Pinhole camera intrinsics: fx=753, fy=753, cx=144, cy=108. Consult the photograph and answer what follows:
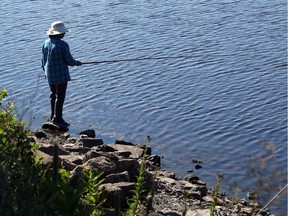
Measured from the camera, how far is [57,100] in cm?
1195

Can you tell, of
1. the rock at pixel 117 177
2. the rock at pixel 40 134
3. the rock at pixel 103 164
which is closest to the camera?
the rock at pixel 117 177

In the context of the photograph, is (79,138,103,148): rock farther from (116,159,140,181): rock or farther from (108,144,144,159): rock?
(116,159,140,181): rock

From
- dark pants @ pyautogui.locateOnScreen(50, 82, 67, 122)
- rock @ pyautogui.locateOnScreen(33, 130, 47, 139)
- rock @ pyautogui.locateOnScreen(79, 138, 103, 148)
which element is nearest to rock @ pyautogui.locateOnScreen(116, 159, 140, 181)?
rock @ pyautogui.locateOnScreen(79, 138, 103, 148)

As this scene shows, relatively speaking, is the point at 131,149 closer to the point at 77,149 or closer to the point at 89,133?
the point at 77,149

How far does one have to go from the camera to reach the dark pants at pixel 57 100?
38.9 ft

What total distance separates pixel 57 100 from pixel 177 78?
3.14 m

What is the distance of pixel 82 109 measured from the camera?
12.9 metres

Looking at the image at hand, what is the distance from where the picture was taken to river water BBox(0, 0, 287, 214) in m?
11.2

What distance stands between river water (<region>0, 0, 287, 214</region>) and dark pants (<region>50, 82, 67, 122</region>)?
1.05ft

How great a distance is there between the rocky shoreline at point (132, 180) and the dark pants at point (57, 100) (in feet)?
2.41

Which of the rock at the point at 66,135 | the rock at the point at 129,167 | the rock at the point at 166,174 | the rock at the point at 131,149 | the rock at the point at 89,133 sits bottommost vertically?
the rock at the point at 66,135

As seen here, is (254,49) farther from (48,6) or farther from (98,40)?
(48,6)

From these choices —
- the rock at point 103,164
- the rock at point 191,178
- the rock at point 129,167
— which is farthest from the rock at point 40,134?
the rock at point 103,164

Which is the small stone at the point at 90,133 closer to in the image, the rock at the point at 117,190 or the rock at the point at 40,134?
the rock at the point at 40,134
